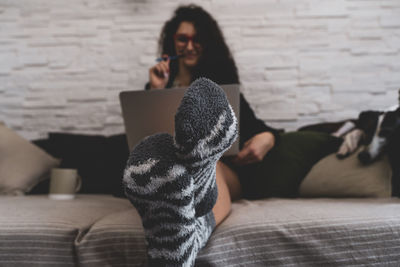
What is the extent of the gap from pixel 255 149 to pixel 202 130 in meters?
0.59

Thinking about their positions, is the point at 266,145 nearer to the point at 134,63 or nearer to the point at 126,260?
the point at 126,260

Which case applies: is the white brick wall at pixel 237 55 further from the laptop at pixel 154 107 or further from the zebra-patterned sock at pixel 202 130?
the zebra-patterned sock at pixel 202 130

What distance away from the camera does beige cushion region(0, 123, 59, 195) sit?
126 centimetres

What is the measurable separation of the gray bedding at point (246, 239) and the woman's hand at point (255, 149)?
0.27 m

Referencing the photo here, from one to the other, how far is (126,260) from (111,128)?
1.08 m

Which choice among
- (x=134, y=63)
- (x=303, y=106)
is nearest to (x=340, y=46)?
(x=303, y=106)

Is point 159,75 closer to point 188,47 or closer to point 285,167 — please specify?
point 188,47

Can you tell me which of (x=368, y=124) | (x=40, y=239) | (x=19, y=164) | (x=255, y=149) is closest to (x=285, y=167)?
(x=255, y=149)

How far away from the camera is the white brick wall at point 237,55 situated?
1656 mm

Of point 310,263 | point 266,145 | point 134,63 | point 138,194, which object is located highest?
point 134,63

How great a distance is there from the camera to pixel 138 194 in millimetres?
527

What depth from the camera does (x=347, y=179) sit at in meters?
1.02

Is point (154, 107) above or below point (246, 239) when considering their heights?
above

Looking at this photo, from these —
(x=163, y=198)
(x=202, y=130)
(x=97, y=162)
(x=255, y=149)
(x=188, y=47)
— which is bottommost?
(x=97, y=162)
